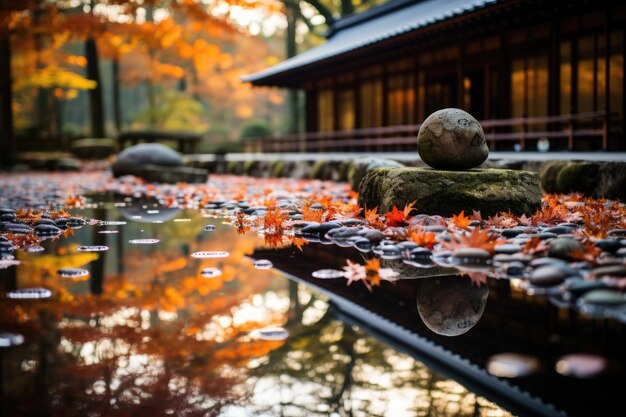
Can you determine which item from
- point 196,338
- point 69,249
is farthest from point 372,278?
point 69,249

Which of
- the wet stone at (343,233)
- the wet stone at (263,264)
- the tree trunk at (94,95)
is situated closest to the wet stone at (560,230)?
the wet stone at (343,233)

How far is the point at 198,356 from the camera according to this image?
2.19 metres

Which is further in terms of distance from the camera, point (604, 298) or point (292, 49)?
point (292, 49)

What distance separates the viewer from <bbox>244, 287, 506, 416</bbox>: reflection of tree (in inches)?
69.9

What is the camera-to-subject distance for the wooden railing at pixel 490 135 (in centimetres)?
1053

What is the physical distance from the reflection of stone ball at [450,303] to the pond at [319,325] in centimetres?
1

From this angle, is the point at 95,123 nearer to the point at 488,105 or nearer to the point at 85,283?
the point at 488,105

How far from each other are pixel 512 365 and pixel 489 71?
45.2 feet

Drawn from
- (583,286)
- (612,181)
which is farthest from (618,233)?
(612,181)

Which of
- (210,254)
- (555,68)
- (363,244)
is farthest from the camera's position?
(555,68)

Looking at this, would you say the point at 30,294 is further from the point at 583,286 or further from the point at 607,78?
the point at 607,78

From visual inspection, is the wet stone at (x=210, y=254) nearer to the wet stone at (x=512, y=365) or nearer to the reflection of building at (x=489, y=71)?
the wet stone at (x=512, y=365)

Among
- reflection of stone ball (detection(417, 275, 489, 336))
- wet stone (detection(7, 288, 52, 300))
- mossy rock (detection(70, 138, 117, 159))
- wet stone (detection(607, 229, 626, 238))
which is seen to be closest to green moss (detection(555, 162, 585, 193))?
wet stone (detection(607, 229, 626, 238))

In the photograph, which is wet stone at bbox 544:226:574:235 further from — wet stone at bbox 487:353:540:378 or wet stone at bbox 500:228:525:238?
wet stone at bbox 487:353:540:378
